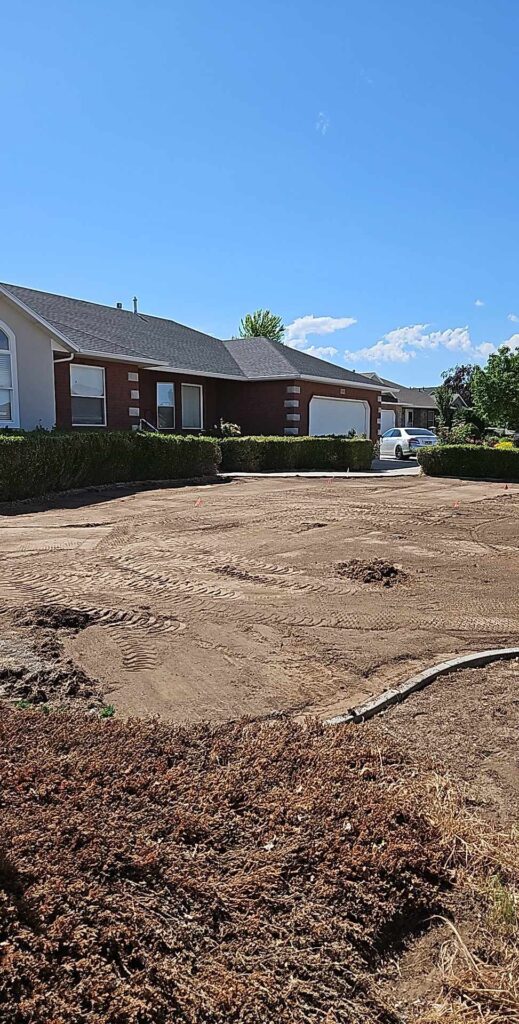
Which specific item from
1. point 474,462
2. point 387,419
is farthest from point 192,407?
point 387,419

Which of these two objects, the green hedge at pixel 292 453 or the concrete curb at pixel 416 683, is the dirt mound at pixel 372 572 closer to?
the concrete curb at pixel 416 683

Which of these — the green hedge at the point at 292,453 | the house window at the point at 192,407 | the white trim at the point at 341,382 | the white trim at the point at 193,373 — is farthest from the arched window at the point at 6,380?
the white trim at the point at 341,382

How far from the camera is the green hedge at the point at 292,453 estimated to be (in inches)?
814

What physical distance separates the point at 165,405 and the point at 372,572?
16.5m

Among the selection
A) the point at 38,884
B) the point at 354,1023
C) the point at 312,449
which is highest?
the point at 312,449

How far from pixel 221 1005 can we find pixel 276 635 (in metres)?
3.51

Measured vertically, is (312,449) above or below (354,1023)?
above

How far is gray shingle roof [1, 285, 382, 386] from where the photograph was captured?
757 inches

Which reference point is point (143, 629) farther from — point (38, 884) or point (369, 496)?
point (369, 496)

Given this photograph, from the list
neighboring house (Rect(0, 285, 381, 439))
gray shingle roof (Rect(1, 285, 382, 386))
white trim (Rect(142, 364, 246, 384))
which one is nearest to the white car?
neighboring house (Rect(0, 285, 381, 439))

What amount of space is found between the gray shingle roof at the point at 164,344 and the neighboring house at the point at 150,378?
67mm

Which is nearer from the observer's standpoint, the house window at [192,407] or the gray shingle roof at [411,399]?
the house window at [192,407]

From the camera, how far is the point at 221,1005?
6.40 ft

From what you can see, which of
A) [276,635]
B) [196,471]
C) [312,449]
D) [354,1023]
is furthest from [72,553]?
[312,449]
